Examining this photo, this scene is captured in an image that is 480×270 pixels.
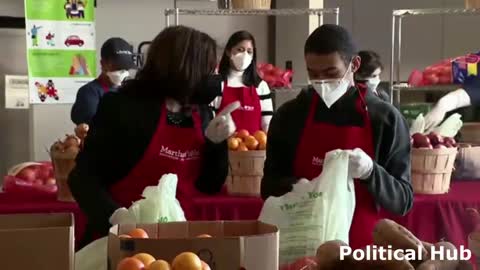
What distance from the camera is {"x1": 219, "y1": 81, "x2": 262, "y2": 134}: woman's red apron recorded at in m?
3.63

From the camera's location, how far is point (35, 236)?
3.26 feet

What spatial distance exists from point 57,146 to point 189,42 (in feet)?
2.94

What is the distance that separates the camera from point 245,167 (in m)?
2.62

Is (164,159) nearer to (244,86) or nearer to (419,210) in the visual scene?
(419,210)

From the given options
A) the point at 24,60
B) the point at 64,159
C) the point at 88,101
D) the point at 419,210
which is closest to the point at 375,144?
the point at 419,210

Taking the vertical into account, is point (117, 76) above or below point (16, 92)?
above

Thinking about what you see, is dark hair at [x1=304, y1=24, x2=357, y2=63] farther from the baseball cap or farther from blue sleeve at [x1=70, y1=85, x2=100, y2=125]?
blue sleeve at [x1=70, y1=85, x2=100, y2=125]

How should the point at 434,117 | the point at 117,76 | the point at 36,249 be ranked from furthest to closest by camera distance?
the point at 117,76, the point at 434,117, the point at 36,249

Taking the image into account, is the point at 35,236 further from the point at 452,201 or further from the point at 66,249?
the point at 452,201

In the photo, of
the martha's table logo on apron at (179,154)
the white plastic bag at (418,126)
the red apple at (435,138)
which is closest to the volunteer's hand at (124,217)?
the martha's table logo on apron at (179,154)

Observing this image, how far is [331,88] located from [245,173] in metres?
0.85

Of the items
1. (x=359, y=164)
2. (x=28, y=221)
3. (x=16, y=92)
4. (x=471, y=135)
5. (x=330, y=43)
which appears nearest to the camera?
(x=28, y=221)

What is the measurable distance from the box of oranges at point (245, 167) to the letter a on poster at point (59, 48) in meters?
2.22

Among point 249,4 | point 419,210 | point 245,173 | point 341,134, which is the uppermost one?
point 249,4
